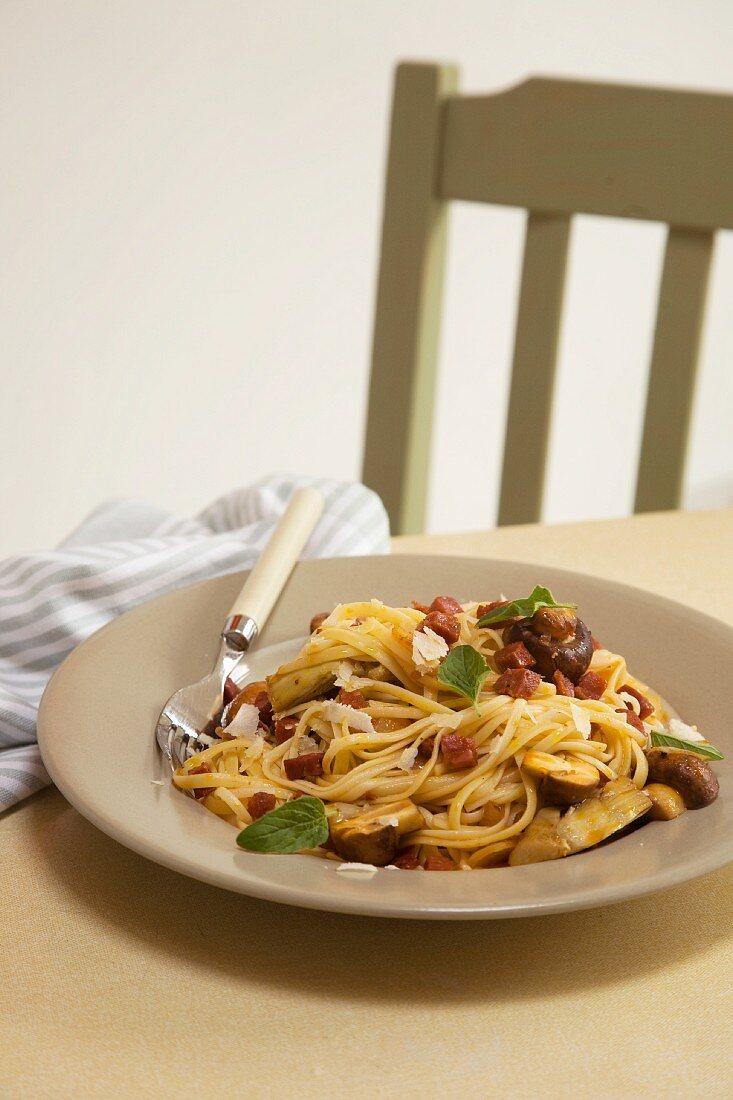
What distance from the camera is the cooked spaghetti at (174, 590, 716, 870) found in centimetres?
98

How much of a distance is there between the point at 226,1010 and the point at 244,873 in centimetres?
9

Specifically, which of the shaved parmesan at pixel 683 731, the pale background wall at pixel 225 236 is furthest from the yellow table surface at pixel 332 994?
the pale background wall at pixel 225 236

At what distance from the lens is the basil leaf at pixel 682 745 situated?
1.04 meters

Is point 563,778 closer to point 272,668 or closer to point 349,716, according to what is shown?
point 349,716

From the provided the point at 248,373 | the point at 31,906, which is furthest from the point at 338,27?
the point at 31,906

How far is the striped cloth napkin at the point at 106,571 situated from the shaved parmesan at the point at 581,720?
474 mm

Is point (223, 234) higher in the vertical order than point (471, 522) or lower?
higher

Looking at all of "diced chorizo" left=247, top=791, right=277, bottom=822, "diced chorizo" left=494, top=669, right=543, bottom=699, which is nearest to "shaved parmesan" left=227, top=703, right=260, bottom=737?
"diced chorizo" left=247, top=791, right=277, bottom=822

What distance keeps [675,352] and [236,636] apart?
1.21m

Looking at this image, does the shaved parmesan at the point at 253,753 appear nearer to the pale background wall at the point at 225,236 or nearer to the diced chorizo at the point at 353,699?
the diced chorizo at the point at 353,699

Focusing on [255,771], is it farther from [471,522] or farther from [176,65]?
[471,522]

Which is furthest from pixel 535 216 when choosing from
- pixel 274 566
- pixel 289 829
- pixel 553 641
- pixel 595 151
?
pixel 289 829

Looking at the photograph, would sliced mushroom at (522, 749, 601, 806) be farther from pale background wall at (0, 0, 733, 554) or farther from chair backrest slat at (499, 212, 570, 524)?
pale background wall at (0, 0, 733, 554)

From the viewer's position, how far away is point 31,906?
3.18 feet
